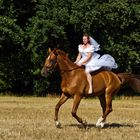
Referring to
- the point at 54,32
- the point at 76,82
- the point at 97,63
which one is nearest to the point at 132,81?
the point at 97,63

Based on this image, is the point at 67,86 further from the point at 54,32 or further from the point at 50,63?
the point at 54,32

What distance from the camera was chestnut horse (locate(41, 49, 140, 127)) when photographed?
53.5 ft

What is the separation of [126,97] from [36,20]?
310 inches

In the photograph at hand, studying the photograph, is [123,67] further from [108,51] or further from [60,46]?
[60,46]

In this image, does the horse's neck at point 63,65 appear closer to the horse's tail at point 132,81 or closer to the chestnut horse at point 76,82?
the chestnut horse at point 76,82

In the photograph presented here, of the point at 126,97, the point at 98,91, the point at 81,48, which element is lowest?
the point at 126,97

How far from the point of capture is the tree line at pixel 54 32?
34844 mm

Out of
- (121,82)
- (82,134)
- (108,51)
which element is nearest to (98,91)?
(121,82)

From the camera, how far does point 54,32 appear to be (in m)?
34.8

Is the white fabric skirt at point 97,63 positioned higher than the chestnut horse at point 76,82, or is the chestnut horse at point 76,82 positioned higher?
the white fabric skirt at point 97,63

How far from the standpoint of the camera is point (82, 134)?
47.5 feet

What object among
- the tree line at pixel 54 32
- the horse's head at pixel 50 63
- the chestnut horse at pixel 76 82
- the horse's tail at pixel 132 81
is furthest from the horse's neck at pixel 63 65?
the tree line at pixel 54 32

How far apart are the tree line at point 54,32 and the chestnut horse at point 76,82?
58.4 feet

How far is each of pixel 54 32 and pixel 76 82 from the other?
61.3 ft
